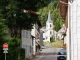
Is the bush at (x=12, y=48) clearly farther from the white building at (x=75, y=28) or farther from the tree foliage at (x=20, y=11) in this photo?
the white building at (x=75, y=28)

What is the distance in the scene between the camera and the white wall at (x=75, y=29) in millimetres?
20016

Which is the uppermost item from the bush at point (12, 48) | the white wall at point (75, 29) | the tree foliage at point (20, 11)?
the tree foliage at point (20, 11)

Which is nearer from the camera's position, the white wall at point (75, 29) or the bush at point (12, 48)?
the white wall at point (75, 29)

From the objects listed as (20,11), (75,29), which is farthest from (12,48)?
(75,29)

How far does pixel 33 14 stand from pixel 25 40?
17801 millimetres

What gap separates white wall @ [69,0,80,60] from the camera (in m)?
20.0

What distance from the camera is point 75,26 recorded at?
797 inches

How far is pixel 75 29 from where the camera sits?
20.2 m

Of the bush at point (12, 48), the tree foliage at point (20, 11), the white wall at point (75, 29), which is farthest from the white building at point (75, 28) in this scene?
the tree foliage at point (20, 11)

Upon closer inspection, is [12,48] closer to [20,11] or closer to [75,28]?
[20,11]

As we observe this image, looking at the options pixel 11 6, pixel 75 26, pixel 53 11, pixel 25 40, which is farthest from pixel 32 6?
pixel 53 11

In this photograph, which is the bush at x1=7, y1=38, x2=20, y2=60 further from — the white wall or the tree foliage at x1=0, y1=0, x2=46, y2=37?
the white wall

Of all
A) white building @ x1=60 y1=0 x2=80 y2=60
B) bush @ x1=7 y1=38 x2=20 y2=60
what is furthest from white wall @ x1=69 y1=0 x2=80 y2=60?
bush @ x1=7 y1=38 x2=20 y2=60

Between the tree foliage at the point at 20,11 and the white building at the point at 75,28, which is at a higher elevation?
the tree foliage at the point at 20,11
